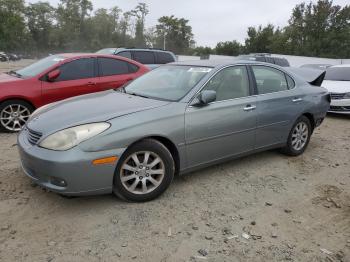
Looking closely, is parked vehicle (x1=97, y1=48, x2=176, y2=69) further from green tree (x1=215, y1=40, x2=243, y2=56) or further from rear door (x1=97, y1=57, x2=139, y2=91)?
green tree (x1=215, y1=40, x2=243, y2=56)

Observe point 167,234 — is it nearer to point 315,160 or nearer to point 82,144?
point 82,144

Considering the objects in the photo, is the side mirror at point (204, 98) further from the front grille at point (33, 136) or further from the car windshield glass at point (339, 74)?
the car windshield glass at point (339, 74)

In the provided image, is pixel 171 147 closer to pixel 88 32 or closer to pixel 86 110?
pixel 86 110

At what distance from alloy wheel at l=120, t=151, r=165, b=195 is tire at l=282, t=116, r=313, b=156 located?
257 cm

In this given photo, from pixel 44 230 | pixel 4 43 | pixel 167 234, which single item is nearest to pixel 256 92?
pixel 167 234

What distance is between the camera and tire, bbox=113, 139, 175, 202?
371 cm

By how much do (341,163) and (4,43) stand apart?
246ft

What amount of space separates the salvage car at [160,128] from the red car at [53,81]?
2.31m

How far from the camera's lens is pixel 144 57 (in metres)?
11.0

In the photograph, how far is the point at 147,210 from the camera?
3.75 m

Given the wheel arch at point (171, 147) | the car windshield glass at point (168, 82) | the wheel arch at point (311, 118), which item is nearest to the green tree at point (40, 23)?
the car windshield glass at point (168, 82)

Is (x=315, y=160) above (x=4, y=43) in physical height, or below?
below

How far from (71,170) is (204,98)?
1.72 m

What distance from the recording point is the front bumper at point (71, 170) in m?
3.38
